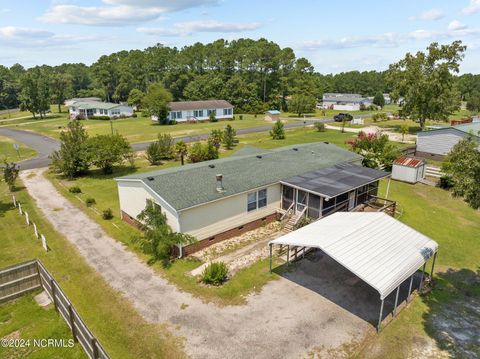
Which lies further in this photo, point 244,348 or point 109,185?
point 109,185

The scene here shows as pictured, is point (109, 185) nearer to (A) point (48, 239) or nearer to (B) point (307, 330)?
(A) point (48, 239)

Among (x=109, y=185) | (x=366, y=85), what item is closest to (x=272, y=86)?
(x=366, y=85)

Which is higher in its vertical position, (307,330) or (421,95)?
(421,95)

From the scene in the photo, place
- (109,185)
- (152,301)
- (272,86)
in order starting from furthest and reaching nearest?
(272,86) < (109,185) < (152,301)

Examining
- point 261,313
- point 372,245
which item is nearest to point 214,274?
point 261,313

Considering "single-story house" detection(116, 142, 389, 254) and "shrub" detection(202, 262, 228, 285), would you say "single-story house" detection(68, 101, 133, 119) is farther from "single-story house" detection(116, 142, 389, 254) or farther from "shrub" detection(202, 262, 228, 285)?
"shrub" detection(202, 262, 228, 285)

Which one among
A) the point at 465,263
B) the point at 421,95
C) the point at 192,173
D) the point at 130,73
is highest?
the point at 130,73

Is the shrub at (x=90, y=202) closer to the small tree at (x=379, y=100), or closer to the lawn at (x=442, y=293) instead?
the lawn at (x=442, y=293)
